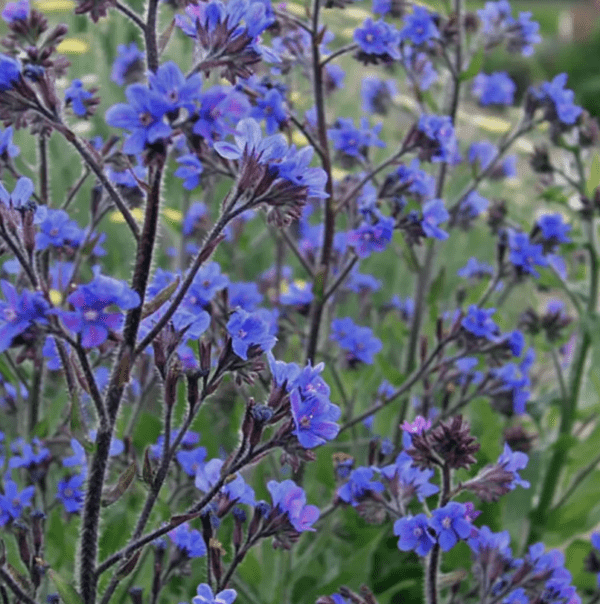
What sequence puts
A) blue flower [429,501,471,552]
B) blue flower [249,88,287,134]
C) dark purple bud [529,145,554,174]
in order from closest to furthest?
blue flower [429,501,471,552] → blue flower [249,88,287,134] → dark purple bud [529,145,554,174]

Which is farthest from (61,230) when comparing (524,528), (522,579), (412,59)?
(524,528)

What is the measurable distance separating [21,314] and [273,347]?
1.56 meters

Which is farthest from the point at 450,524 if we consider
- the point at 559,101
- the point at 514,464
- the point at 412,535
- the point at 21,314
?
the point at 559,101

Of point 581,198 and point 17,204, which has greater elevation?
point 581,198

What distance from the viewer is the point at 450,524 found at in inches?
61.3

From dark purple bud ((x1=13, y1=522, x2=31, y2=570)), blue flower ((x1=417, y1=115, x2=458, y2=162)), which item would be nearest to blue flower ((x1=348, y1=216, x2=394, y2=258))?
blue flower ((x1=417, y1=115, x2=458, y2=162))

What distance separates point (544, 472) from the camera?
3.00 m

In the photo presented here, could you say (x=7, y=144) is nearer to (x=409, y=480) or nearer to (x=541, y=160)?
(x=409, y=480)

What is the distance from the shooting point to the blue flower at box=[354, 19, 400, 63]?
6.86ft

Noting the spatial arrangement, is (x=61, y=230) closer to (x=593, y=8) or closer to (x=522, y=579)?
(x=522, y=579)

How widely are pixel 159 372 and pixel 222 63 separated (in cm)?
50

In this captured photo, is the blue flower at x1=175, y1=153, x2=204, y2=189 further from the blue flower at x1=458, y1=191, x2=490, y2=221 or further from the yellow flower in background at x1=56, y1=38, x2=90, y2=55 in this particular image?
the yellow flower in background at x1=56, y1=38, x2=90, y2=55

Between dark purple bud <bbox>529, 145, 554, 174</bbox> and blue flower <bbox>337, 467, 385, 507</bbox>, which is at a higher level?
dark purple bud <bbox>529, 145, 554, 174</bbox>

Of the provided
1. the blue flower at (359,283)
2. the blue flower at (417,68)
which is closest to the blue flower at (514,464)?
the blue flower at (417,68)
